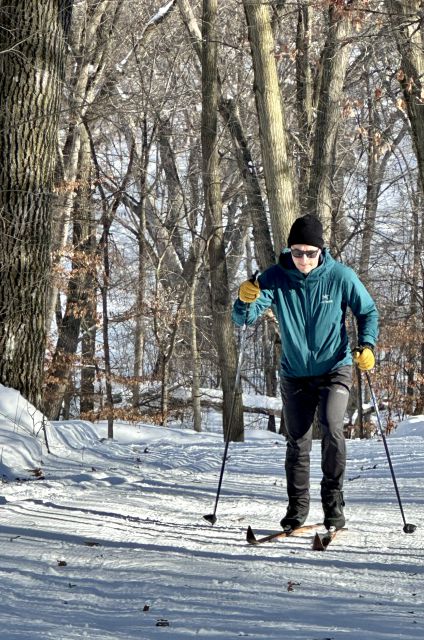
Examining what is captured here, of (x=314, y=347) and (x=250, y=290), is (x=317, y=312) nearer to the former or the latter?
(x=314, y=347)

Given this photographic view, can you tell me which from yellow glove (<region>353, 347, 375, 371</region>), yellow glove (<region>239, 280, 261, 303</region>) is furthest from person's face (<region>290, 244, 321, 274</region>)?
yellow glove (<region>353, 347, 375, 371</region>)

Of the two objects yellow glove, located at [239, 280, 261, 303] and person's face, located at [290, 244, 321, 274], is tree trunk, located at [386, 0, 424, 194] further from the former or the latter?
yellow glove, located at [239, 280, 261, 303]

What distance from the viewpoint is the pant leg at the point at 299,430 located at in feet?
19.1

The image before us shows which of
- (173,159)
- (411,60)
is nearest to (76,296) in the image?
(173,159)

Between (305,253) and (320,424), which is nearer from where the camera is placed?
(305,253)

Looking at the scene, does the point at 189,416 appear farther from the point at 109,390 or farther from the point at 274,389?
the point at 109,390

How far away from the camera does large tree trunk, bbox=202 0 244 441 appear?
16.7 meters

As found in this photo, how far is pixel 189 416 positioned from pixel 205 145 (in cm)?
1316

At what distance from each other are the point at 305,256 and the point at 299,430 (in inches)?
45.9

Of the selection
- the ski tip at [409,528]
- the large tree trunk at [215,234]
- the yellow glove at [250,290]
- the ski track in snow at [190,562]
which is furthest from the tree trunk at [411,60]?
the large tree trunk at [215,234]

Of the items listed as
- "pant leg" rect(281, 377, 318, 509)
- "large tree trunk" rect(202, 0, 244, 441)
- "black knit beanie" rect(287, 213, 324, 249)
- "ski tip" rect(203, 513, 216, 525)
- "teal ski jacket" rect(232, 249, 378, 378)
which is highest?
"large tree trunk" rect(202, 0, 244, 441)

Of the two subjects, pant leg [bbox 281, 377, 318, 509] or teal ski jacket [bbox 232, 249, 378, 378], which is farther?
pant leg [bbox 281, 377, 318, 509]

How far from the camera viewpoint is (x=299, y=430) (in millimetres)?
5824

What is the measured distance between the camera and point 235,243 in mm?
32094
